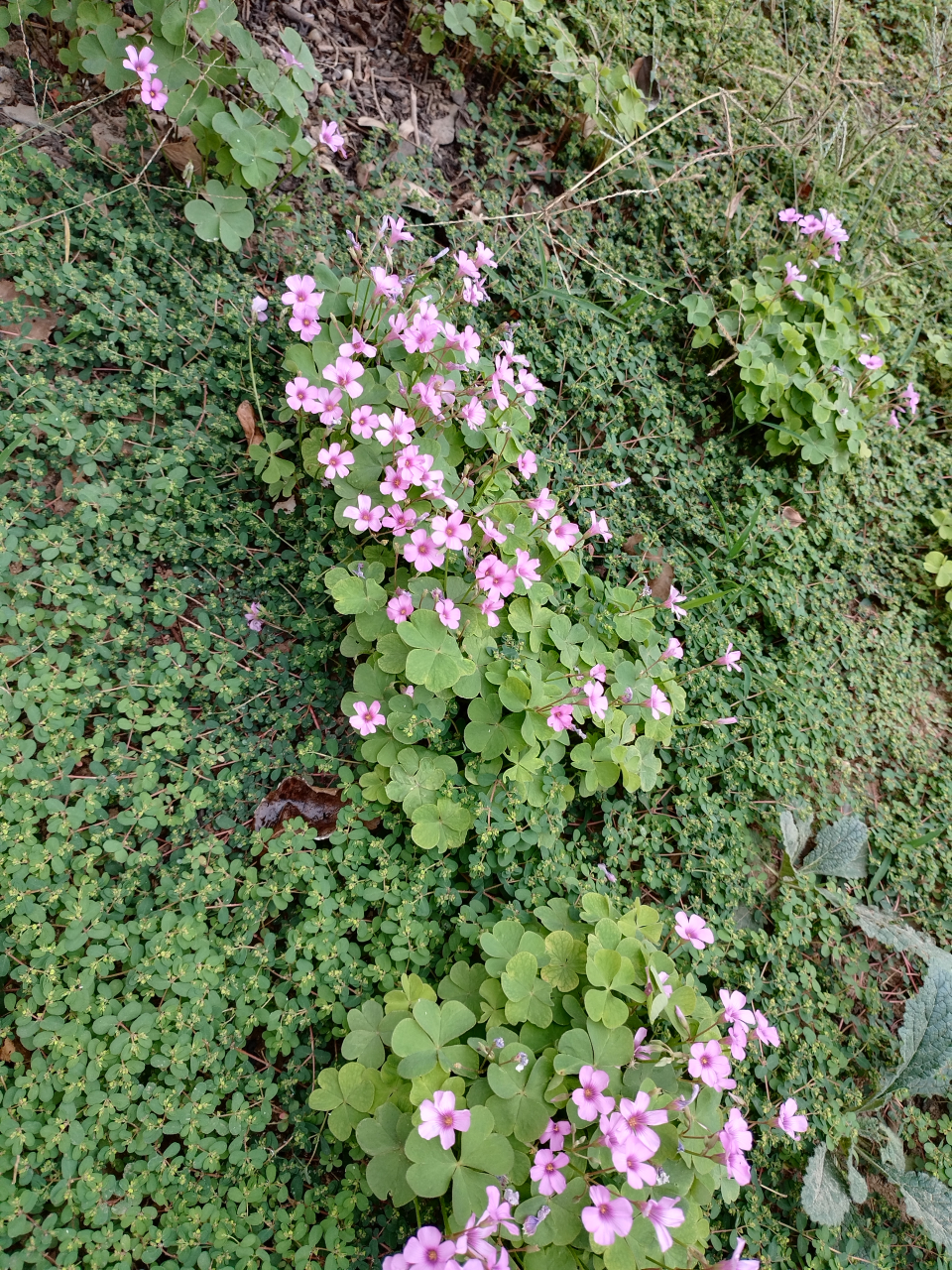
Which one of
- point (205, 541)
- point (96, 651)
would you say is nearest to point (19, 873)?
point (96, 651)

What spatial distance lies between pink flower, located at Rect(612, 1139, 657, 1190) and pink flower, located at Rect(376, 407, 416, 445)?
6.72 feet

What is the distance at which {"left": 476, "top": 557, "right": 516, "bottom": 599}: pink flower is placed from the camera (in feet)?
7.38

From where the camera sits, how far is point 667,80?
13.8ft

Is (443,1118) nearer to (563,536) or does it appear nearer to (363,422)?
(563,536)

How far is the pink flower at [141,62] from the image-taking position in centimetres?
239

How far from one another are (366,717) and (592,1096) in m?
1.22

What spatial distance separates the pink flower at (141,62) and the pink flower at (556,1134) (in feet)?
11.7

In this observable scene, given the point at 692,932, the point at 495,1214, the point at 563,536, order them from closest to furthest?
the point at 495,1214 < the point at 692,932 < the point at 563,536

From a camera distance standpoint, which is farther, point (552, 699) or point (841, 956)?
point (841, 956)

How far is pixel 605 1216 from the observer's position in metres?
1.60

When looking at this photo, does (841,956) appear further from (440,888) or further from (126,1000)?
(126,1000)

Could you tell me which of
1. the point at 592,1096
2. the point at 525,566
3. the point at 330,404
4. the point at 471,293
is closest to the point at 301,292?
the point at 330,404

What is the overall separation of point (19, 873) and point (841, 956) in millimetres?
2929

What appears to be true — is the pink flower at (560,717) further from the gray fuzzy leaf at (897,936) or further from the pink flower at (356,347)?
the gray fuzzy leaf at (897,936)
